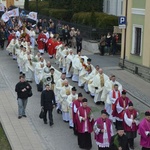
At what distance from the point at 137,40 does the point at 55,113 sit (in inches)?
357

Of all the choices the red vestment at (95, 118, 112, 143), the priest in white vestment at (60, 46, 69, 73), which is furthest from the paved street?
the priest in white vestment at (60, 46, 69, 73)

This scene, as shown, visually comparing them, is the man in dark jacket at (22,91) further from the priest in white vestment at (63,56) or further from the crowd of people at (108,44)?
the crowd of people at (108,44)

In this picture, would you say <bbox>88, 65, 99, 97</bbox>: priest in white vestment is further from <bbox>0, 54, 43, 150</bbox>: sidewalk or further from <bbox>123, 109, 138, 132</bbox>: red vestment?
<bbox>123, 109, 138, 132</bbox>: red vestment

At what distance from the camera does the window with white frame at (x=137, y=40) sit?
82.5 ft

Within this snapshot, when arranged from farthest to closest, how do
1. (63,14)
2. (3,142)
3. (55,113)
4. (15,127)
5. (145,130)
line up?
1. (63,14)
2. (55,113)
3. (15,127)
4. (3,142)
5. (145,130)

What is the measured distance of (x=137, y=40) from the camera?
1005 inches

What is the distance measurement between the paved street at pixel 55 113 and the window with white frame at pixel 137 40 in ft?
4.31

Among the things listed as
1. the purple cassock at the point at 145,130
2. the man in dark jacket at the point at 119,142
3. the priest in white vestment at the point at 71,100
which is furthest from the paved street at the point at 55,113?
the man in dark jacket at the point at 119,142

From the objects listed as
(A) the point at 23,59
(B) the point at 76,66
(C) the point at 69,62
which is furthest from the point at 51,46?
(B) the point at 76,66

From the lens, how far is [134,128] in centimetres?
1401

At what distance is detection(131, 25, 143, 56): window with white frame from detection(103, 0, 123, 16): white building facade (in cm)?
1509

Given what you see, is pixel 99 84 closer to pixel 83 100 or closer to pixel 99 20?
pixel 83 100

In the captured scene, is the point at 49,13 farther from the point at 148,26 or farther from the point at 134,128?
the point at 134,128

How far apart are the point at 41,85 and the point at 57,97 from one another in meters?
3.92
